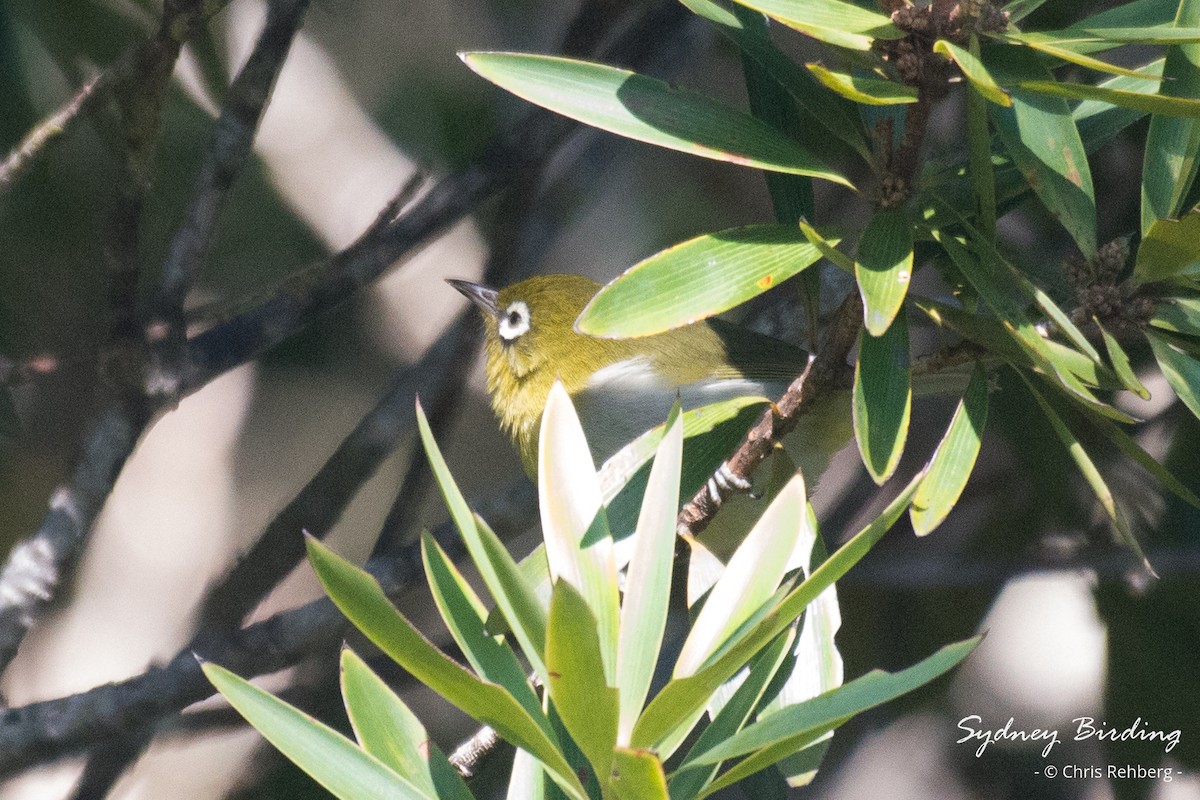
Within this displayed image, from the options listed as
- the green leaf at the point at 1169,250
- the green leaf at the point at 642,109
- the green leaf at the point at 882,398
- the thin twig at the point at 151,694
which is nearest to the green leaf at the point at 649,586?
the green leaf at the point at 882,398

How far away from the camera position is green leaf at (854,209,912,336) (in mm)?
697

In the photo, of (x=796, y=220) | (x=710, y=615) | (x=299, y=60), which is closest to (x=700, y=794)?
Answer: (x=710, y=615)

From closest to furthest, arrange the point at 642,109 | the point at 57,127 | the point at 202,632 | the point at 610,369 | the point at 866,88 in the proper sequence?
the point at 866,88 → the point at 642,109 → the point at 57,127 → the point at 202,632 → the point at 610,369

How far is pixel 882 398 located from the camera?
2.60ft

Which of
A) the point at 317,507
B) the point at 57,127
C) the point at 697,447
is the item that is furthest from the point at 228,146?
the point at 697,447

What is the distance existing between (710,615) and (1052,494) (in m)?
1.39

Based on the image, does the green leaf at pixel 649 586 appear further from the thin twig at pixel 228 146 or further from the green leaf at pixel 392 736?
the thin twig at pixel 228 146

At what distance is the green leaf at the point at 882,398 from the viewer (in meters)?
0.75

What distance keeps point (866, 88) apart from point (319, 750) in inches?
23.1

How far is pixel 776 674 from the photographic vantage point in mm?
873

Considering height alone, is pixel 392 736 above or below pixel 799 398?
below

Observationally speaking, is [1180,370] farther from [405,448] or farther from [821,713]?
[405,448]

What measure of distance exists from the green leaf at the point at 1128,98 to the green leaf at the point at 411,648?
53 centimetres

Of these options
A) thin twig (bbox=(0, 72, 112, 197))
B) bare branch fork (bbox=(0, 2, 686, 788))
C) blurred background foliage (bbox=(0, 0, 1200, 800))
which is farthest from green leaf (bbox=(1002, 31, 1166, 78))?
thin twig (bbox=(0, 72, 112, 197))
